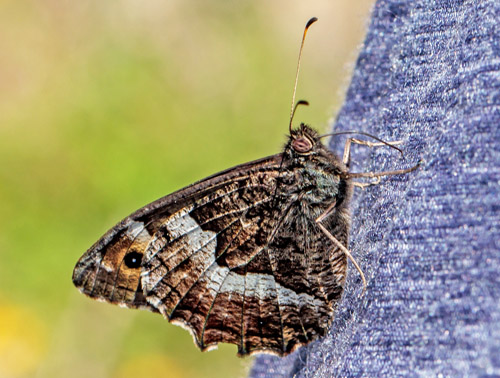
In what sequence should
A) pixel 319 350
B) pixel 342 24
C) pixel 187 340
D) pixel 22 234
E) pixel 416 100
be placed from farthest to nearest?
pixel 342 24, pixel 22 234, pixel 187 340, pixel 319 350, pixel 416 100

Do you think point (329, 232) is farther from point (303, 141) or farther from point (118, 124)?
point (118, 124)

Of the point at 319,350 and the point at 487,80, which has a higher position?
the point at 487,80

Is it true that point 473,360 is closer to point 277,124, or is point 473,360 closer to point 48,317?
point 48,317

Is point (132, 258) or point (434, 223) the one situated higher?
point (132, 258)

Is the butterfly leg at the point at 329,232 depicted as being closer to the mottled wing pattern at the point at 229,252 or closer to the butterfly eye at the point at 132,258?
the mottled wing pattern at the point at 229,252

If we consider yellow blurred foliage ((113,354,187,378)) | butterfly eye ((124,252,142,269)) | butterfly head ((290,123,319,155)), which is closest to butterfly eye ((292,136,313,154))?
butterfly head ((290,123,319,155))

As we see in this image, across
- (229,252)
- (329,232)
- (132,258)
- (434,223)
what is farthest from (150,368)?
(434,223)

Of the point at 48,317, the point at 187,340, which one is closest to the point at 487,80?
the point at 187,340
